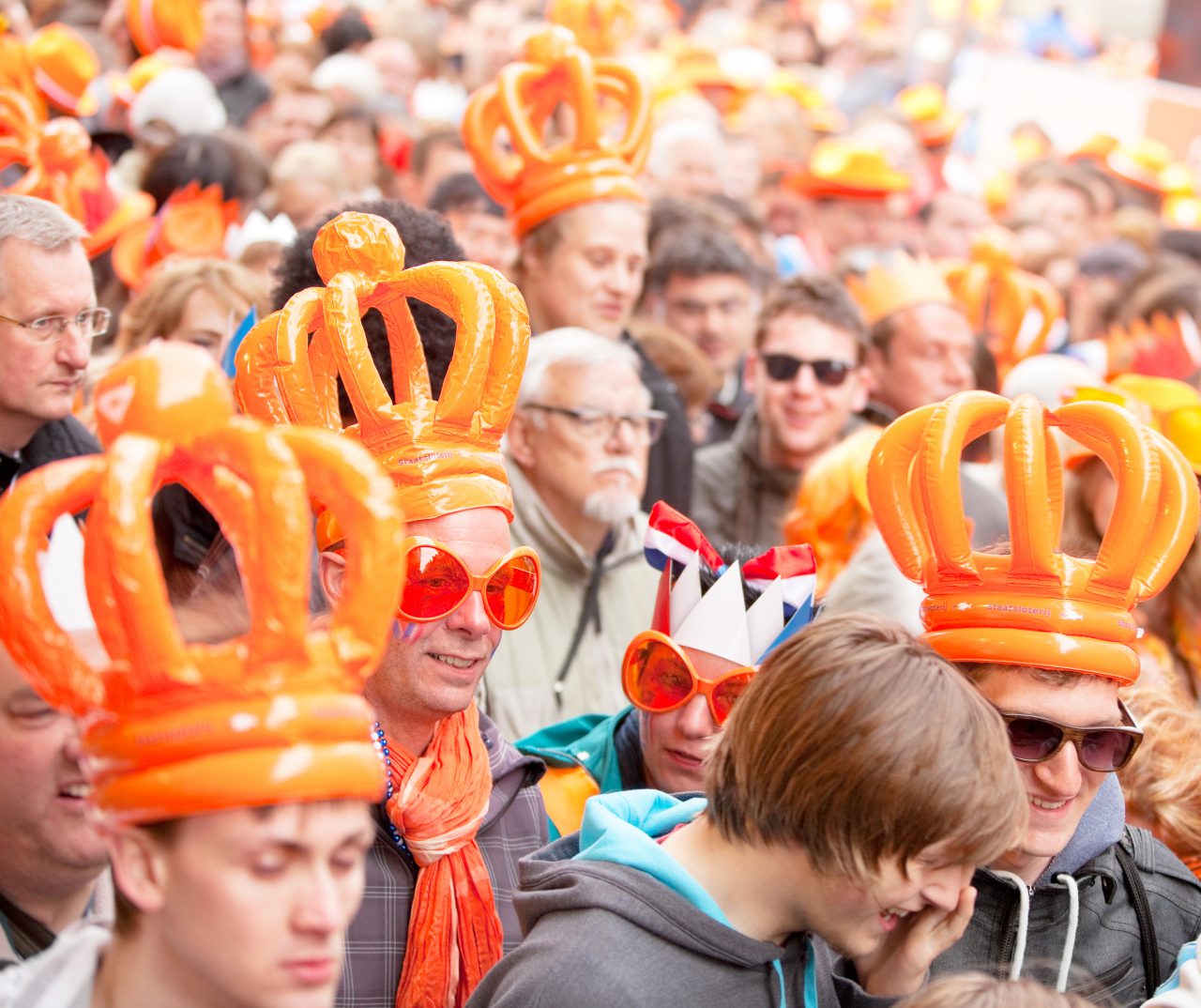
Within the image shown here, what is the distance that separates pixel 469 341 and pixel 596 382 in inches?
49.3

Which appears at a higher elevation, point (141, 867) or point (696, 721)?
point (141, 867)

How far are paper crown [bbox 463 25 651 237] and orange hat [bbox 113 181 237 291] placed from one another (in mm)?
1158

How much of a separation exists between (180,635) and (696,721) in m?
1.40

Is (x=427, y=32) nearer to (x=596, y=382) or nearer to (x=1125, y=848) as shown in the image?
(x=596, y=382)

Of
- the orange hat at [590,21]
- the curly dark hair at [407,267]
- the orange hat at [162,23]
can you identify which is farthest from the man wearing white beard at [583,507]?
the orange hat at [162,23]

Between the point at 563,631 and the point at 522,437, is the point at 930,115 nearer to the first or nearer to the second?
the point at 522,437

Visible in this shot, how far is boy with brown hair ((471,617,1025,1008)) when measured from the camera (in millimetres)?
2154

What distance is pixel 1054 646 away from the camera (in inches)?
108

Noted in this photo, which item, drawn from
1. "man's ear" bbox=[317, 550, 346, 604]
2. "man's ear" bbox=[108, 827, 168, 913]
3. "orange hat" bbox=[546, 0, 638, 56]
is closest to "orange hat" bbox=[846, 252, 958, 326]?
"orange hat" bbox=[546, 0, 638, 56]

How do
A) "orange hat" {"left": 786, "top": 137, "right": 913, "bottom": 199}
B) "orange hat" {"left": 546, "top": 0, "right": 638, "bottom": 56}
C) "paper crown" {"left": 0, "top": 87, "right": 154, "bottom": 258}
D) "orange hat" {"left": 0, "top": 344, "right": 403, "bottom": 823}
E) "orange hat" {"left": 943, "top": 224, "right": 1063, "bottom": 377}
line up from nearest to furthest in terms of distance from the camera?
"orange hat" {"left": 0, "top": 344, "right": 403, "bottom": 823} → "paper crown" {"left": 0, "top": 87, "right": 154, "bottom": 258} → "orange hat" {"left": 546, "top": 0, "right": 638, "bottom": 56} → "orange hat" {"left": 943, "top": 224, "right": 1063, "bottom": 377} → "orange hat" {"left": 786, "top": 137, "right": 913, "bottom": 199}

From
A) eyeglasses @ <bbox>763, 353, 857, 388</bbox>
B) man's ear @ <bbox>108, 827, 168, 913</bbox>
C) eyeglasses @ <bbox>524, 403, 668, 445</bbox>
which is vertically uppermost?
man's ear @ <bbox>108, 827, 168, 913</bbox>

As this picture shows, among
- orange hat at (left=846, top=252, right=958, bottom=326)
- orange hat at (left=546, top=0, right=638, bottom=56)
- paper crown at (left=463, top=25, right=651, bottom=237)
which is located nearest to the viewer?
paper crown at (left=463, top=25, right=651, bottom=237)

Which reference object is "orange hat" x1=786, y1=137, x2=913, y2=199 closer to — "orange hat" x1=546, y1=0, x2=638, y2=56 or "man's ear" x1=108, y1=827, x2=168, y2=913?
"orange hat" x1=546, y1=0, x2=638, y2=56

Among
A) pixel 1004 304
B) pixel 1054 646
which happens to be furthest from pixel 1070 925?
pixel 1004 304
